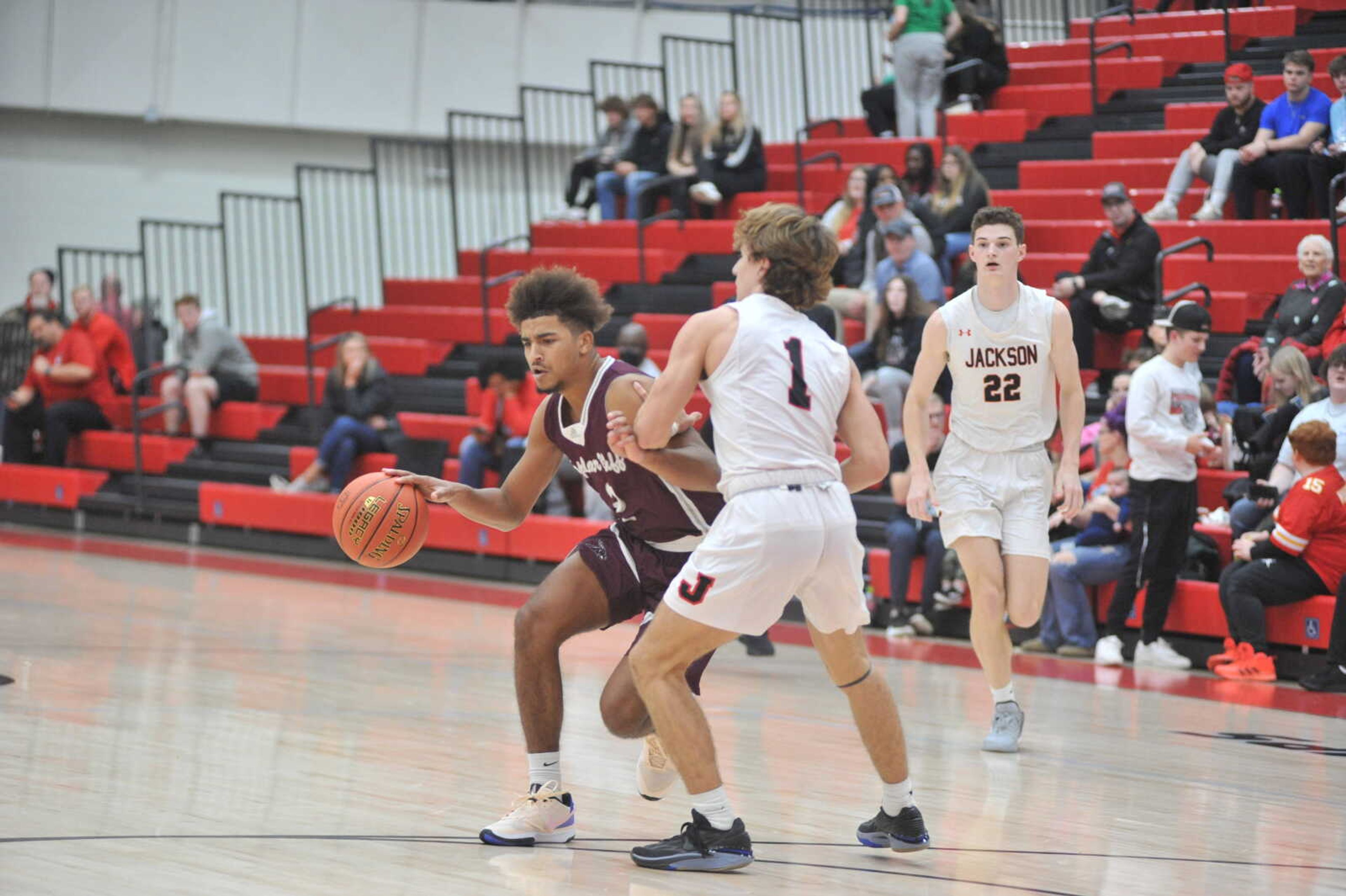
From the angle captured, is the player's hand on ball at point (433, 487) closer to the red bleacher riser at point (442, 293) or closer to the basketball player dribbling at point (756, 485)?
the basketball player dribbling at point (756, 485)

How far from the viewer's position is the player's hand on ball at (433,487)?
15.2ft

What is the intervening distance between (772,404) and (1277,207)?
26.4ft

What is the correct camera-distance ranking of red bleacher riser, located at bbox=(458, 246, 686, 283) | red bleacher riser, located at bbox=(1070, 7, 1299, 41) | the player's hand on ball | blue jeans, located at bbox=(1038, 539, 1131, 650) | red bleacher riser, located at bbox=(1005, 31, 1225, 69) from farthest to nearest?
red bleacher riser, located at bbox=(458, 246, 686, 283) < red bleacher riser, located at bbox=(1005, 31, 1225, 69) < red bleacher riser, located at bbox=(1070, 7, 1299, 41) < blue jeans, located at bbox=(1038, 539, 1131, 650) < the player's hand on ball

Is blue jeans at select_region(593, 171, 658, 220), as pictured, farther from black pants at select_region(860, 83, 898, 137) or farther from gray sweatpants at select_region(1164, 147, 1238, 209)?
gray sweatpants at select_region(1164, 147, 1238, 209)

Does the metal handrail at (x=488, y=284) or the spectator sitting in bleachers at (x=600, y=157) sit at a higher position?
the spectator sitting in bleachers at (x=600, y=157)

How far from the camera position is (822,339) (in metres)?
4.30

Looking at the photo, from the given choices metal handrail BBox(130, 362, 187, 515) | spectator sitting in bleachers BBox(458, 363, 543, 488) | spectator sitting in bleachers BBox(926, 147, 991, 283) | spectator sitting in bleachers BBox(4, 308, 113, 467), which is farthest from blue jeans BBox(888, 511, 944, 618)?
spectator sitting in bleachers BBox(4, 308, 113, 467)

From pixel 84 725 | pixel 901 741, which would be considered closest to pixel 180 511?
pixel 84 725

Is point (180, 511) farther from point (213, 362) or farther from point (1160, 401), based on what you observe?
point (1160, 401)

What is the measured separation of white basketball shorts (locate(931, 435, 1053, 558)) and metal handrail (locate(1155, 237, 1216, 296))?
4.33 m

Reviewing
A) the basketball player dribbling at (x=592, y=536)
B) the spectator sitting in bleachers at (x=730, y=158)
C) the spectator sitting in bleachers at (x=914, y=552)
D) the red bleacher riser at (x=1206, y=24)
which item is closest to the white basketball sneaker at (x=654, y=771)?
the basketball player dribbling at (x=592, y=536)

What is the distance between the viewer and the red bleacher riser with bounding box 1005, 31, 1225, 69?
13.8 m

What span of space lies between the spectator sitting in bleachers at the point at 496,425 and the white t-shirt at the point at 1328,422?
203 inches

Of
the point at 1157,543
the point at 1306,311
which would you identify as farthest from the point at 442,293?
the point at 1157,543
